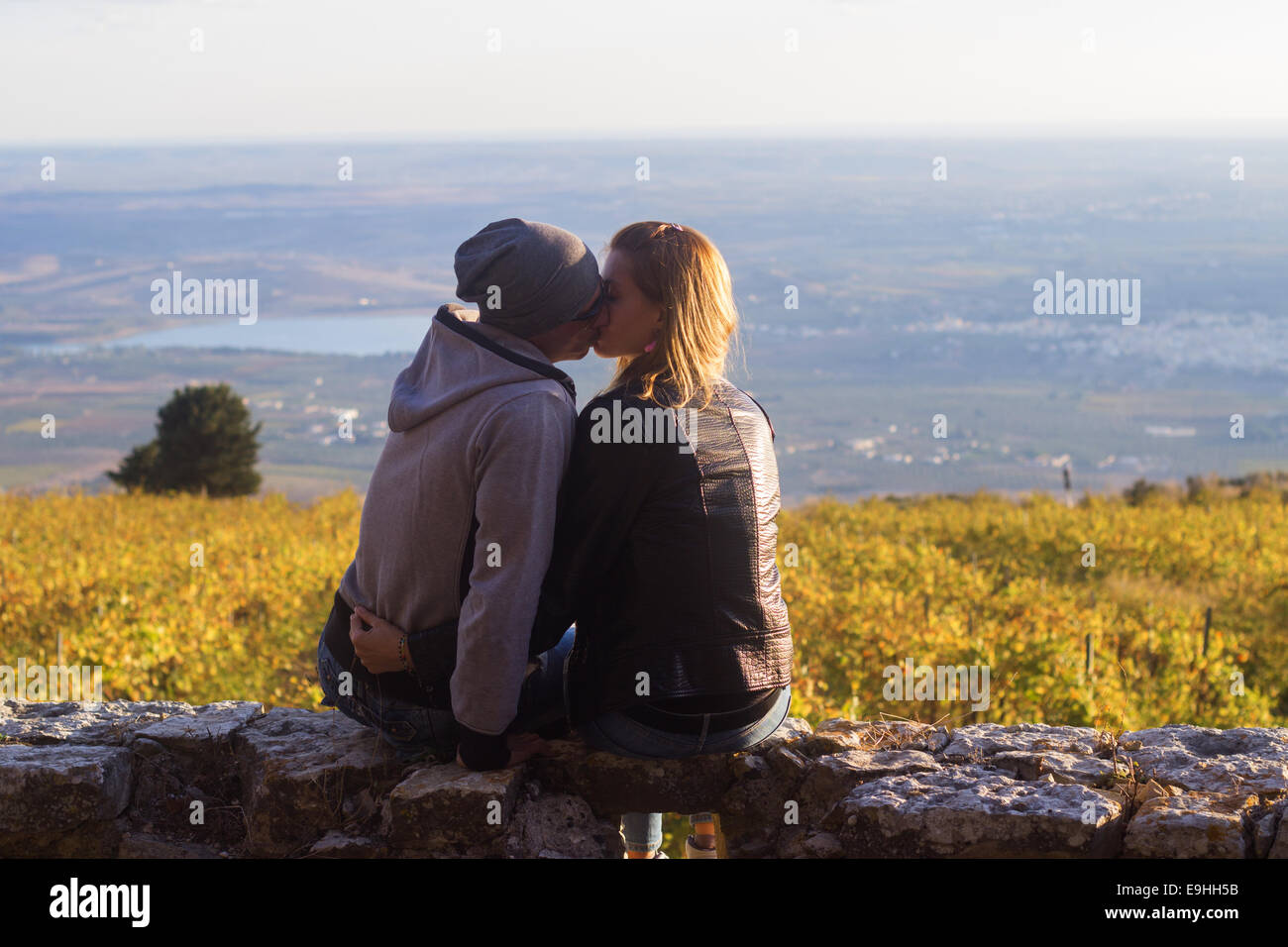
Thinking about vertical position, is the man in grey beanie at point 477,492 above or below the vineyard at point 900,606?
above

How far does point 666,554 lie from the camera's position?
2.73 m

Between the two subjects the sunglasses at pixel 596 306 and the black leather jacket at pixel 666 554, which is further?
the sunglasses at pixel 596 306

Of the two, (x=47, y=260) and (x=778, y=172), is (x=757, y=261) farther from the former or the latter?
(x=47, y=260)

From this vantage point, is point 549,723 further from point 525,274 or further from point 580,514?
point 525,274

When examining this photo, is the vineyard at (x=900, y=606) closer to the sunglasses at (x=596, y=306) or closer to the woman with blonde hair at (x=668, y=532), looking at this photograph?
the woman with blonde hair at (x=668, y=532)

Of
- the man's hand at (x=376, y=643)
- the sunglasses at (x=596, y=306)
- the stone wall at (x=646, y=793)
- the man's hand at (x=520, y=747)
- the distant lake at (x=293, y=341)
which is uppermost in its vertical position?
the distant lake at (x=293, y=341)

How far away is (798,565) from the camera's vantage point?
10844 mm

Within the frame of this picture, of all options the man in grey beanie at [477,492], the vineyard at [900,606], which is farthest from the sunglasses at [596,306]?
the vineyard at [900,606]

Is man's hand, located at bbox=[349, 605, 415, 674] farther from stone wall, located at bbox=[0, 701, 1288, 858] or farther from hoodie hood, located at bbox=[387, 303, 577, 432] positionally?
hoodie hood, located at bbox=[387, 303, 577, 432]

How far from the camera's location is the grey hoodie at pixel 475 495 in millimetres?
2627

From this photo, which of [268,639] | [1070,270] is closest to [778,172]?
[1070,270]

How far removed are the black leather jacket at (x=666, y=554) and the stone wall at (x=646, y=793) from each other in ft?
1.32

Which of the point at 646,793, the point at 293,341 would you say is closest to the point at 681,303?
the point at 646,793
